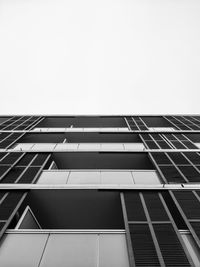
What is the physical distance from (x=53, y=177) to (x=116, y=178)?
3.01 metres

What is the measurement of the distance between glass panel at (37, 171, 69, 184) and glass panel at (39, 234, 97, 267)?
3731 mm

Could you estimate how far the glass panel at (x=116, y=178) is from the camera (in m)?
10.9

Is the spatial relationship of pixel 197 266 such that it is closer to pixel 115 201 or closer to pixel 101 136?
pixel 115 201

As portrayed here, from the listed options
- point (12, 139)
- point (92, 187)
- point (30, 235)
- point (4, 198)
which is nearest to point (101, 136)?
point (12, 139)

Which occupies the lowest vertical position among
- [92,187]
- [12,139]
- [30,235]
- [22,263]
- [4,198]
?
[22,263]

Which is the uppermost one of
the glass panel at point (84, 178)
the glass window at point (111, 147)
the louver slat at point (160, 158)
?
the glass window at point (111, 147)

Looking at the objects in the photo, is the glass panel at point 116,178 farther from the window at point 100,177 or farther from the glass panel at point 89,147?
the glass panel at point 89,147

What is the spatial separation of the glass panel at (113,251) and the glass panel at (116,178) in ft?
11.3

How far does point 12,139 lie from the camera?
1691cm

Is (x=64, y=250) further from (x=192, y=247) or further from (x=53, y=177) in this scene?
(x=53, y=177)

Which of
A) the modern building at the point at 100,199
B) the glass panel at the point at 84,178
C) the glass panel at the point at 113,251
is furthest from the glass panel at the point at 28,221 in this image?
the glass panel at the point at 113,251

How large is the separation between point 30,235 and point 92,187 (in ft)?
10.8

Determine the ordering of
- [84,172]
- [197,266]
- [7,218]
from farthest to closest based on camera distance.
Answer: [84,172] < [7,218] < [197,266]

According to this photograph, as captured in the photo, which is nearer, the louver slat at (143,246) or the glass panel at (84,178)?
the louver slat at (143,246)
